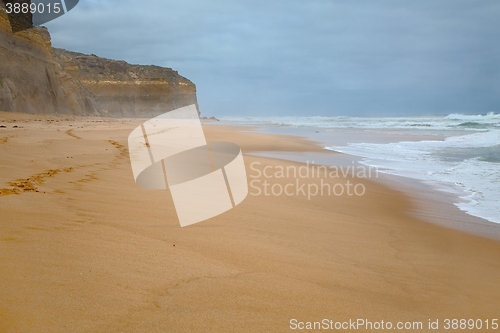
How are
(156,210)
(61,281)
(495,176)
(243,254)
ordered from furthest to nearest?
(495,176) < (156,210) < (243,254) < (61,281)

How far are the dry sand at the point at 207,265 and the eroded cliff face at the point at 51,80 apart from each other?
16.9 meters

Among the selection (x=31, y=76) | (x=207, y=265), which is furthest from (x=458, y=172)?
(x=31, y=76)

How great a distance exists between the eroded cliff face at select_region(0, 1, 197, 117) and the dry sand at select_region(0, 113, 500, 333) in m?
16.9

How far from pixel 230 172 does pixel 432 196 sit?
3.18 metres

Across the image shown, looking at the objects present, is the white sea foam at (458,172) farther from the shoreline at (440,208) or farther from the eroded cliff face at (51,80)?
the eroded cliff face at (51,80)

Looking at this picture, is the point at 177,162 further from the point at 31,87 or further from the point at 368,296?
the point at 31,87

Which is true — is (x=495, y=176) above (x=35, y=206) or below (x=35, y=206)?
below

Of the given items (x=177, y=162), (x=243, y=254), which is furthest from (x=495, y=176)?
(x=243, y=254)

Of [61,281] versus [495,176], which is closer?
[61,281]

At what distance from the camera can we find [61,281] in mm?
1752

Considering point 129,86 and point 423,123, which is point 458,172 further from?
point 129,86

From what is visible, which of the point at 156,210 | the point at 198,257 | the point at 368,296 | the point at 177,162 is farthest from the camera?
the point at 177,162

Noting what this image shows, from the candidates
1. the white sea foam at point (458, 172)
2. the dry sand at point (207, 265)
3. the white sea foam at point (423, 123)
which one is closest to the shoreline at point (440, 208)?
the white sea foam at point (458, 172)

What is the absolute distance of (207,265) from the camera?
7.24 feet
